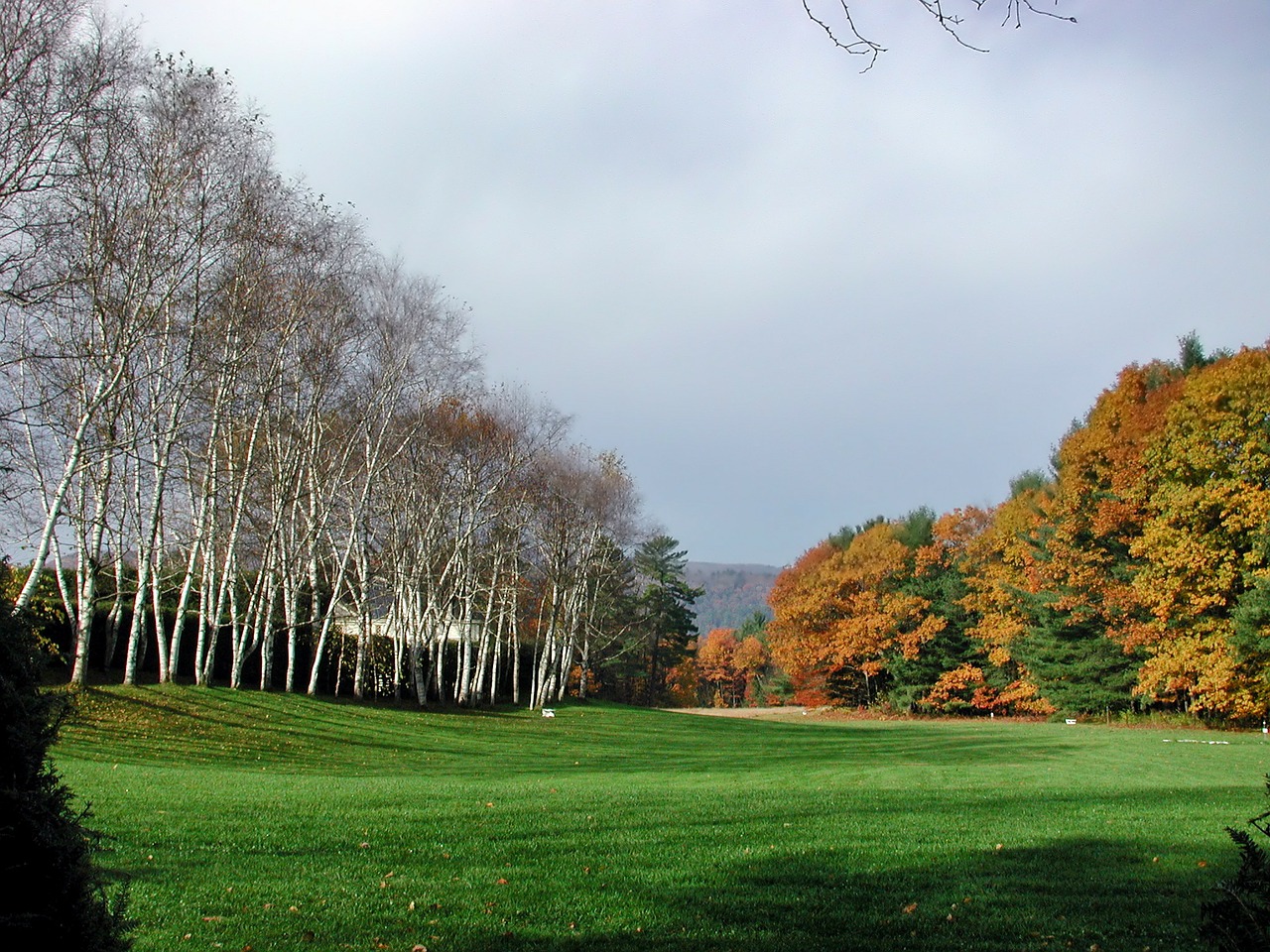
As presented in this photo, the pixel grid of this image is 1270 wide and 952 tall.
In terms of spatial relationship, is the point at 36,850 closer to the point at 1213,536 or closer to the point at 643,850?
the point at 643,850

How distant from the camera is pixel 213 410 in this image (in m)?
21.1

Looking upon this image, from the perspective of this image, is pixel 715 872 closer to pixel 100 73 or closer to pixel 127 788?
pixel 127 788

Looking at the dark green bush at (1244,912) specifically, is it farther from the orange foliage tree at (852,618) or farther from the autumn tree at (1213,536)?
the orange foliage tree at (852,618)

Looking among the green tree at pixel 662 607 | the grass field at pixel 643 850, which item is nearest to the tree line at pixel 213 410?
the grass field at pixel 643 850

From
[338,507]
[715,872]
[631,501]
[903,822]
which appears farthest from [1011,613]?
[715,872]

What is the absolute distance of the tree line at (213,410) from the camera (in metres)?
15.1

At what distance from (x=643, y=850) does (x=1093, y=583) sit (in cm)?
3163

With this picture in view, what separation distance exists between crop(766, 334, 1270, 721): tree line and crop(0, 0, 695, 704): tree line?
19324 millimetres

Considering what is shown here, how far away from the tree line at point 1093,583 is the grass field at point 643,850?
39.3 feet

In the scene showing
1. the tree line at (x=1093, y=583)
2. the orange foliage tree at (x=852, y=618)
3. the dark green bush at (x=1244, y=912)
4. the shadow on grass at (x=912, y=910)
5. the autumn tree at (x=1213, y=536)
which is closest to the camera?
the dark green bush at (x=1244, y=912)

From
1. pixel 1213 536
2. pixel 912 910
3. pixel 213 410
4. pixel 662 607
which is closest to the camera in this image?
pixel 912 910

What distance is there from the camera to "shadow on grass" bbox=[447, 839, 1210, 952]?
515 centimetres

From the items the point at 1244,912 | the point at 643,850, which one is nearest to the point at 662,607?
the point at 643,850

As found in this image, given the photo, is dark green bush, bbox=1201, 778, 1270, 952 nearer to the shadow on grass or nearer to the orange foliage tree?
the shadow on grass
